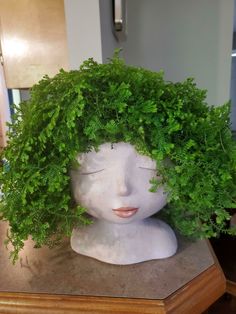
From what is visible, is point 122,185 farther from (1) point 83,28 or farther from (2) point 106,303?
(1) point 83,28

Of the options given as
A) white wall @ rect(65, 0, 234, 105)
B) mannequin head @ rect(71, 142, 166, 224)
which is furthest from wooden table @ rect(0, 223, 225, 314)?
white wall @ rect(65, 0, 234, 105)

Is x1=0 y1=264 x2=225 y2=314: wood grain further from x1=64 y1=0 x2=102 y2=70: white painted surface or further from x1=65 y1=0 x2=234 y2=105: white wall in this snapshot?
x1=65 y1=0 x2=234 y2=105: white wall

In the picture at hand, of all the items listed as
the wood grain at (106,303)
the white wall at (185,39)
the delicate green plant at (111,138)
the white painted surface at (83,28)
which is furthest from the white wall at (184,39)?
the wood grain at (106,303)

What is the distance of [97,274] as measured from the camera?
0.45 meters

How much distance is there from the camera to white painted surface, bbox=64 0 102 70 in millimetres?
749

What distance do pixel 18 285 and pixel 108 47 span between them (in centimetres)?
77

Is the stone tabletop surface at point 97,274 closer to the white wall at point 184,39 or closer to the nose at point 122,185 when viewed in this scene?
the nose at point 122,185

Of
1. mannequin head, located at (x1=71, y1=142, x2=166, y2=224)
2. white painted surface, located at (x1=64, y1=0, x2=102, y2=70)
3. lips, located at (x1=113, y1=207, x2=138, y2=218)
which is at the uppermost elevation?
white painted surface, located at (x1=64, y1=0, x2=102, y2=70)

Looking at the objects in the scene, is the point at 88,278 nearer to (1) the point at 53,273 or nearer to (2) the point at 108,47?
(1) the point at 53,273

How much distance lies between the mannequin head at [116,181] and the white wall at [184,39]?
49.4 inches

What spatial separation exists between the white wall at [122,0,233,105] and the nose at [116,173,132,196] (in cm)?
127

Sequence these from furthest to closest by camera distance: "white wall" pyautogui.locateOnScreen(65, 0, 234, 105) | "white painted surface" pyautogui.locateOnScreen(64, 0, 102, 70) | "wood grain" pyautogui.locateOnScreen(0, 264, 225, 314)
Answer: "white wall" pyautogui.locateOnScreen(65, 0, 234, 105), "white painted surface" pyautogui.locateOnScreen(64, 0, 102, 70), "wood grain" pyautogui.locateOnScreen(0, 264, 225, 314)

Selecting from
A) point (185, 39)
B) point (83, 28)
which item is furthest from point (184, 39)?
point (83, 28)

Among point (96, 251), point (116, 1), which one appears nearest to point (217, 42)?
point (116, 1)
